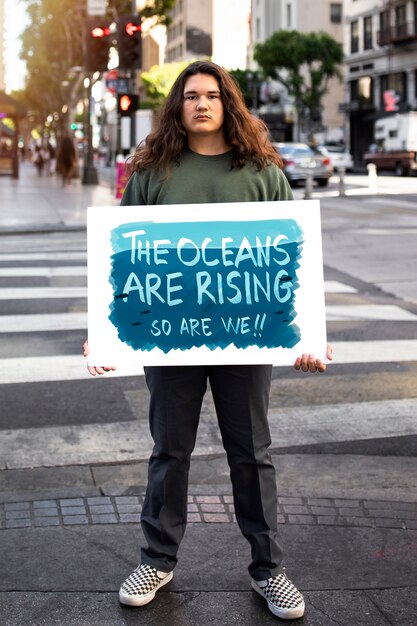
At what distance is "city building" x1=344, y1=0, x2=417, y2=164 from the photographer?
208 feet

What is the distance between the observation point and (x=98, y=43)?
22.8m

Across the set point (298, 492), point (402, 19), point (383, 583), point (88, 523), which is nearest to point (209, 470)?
point (298, 492)

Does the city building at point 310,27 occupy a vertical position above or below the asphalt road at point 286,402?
above

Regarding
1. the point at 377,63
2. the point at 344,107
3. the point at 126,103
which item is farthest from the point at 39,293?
the point at 344,107

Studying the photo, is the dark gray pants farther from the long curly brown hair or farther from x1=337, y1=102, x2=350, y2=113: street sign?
x1=337, y1=102, x2=350, y2=113: street sign

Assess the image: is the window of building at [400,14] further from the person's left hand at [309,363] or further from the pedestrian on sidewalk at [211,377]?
the person's left hand at [309,363]

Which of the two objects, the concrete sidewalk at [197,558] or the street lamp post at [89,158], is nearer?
the concrete sidewalk at [197,558]

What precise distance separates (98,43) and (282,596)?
20.5 m

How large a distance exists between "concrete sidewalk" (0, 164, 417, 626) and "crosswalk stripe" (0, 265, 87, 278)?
7.74 m

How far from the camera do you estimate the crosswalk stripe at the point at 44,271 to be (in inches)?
511

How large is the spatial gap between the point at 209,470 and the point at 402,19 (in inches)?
2482

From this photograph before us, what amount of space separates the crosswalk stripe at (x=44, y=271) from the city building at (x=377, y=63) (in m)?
50.8

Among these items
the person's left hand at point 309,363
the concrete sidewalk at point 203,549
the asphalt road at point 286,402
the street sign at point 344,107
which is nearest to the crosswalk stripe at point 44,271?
the asphalt road at point 286,402

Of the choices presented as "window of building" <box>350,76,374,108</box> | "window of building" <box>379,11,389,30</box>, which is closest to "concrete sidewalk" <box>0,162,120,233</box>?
"window of building" <box>379,11,389,30</box>
